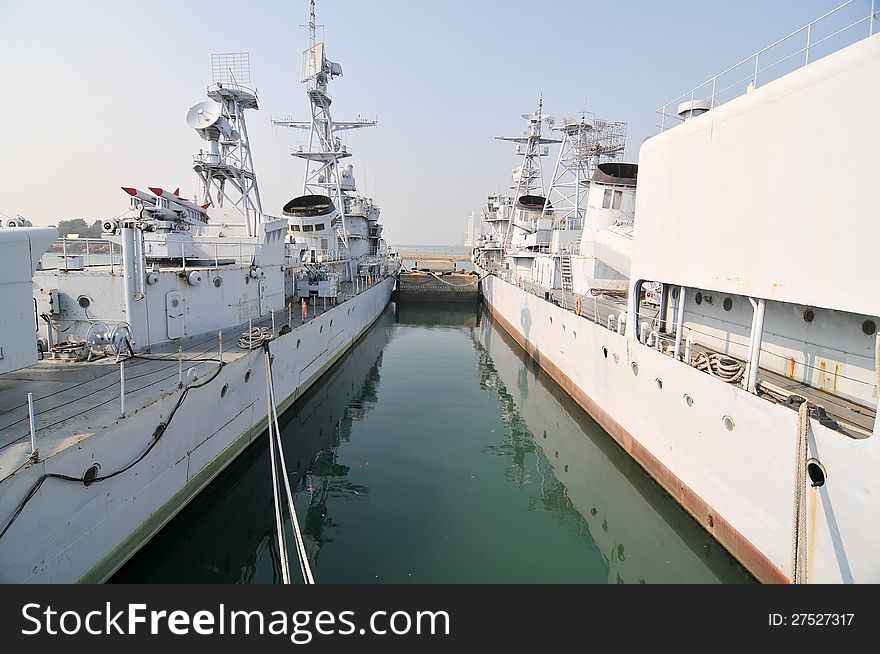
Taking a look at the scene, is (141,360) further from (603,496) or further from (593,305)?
(593,305)

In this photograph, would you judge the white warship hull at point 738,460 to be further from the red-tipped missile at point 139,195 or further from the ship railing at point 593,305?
the red-tipped missile at point 139,195

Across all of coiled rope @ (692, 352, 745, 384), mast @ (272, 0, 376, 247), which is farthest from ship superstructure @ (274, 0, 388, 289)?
coiled rope @ (692, 352, 745, 384)

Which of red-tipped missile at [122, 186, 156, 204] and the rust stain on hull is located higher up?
red-tipped missile at [122, 186, 156, 204]

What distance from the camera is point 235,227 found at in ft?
71.0

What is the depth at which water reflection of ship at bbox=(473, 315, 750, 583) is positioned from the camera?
8.63m

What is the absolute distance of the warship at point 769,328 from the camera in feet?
20.6

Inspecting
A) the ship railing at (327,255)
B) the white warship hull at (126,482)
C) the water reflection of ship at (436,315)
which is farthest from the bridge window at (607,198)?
the ship railing at (327,255)

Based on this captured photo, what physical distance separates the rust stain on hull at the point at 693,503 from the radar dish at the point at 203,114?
827 inches

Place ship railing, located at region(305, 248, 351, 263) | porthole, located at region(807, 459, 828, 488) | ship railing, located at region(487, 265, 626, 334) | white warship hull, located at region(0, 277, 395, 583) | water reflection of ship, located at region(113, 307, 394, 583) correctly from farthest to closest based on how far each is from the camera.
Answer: ship railing, located at region(305, 248, 351, 263), ship railing, located at region(487, 265, 626, 334), water reflection of ship, located at region(113, 307, 394, 583), porthole, located at region(807, 459, 828, 488), white warship hull, located at region(0, 277, 395, 583)

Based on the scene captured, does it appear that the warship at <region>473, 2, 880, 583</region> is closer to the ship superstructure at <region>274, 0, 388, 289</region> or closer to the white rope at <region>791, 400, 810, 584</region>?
the white rope at <region>791, 400, 810, 584</region>

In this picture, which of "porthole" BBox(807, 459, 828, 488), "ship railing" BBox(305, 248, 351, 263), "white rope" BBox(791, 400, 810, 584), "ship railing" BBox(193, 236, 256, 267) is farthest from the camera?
"ship railing" BBox(305, 248, 351, 263)

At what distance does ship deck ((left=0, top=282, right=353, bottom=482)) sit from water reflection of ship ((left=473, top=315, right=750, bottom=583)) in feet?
29.3

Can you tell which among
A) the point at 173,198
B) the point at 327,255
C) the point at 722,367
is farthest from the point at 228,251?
the point at 722,367

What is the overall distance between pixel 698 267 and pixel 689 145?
290 centimetres
